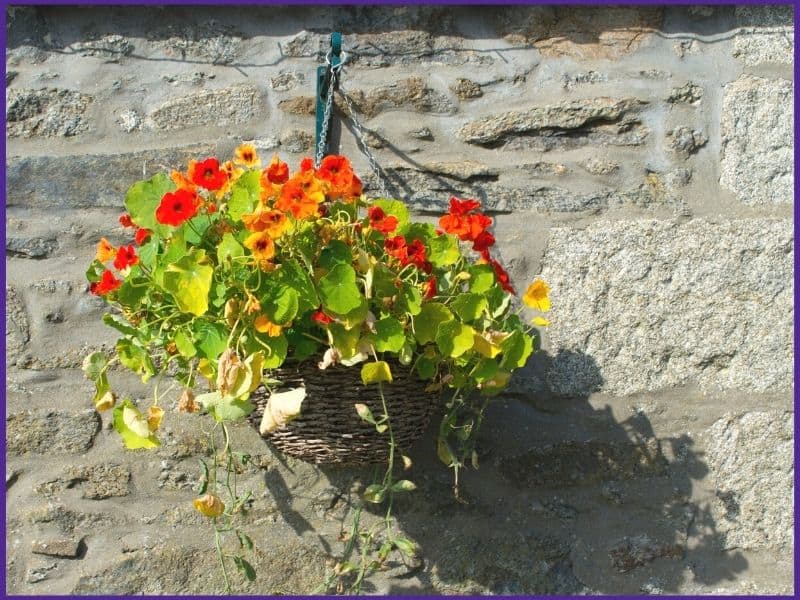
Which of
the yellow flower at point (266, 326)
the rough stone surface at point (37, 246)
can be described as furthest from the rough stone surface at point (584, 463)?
the rough stone surface at point (37, 246)

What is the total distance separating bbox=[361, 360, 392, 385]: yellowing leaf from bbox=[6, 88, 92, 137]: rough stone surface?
2.99 ft

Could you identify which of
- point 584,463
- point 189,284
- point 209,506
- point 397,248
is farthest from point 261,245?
point 584,463

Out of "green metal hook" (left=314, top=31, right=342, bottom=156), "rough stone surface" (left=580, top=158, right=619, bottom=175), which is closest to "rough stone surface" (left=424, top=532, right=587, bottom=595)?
"rough stone surface" (left=580, top=158, right=619, bottom=175)

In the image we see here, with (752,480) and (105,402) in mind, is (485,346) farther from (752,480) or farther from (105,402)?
(752,480)

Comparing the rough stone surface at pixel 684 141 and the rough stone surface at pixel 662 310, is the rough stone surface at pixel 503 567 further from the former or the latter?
the rough stone surface at pixel 684 141

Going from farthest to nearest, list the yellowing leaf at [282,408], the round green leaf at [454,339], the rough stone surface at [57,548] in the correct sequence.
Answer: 1. the rough stone surface at [57,548]
2. the round green leaf at [454,339]
3. the yellowing leaf at [282,408]

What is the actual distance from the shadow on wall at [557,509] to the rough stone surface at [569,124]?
0.48 metres

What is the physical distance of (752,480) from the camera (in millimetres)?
2080

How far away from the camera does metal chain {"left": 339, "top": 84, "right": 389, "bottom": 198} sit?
6.81ft

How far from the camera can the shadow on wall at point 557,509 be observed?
6.66ft

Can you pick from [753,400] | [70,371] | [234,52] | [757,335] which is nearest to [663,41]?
[757,335]

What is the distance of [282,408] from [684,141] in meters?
1.13

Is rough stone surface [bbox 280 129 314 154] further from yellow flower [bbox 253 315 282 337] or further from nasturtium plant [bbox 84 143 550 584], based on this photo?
yellow flower [bbox 253 315 282 337]

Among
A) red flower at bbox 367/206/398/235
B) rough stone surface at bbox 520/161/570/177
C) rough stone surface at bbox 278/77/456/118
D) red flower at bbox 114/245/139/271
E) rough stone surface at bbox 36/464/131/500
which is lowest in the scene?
rough stone surface at bbox 36/464/131/500
